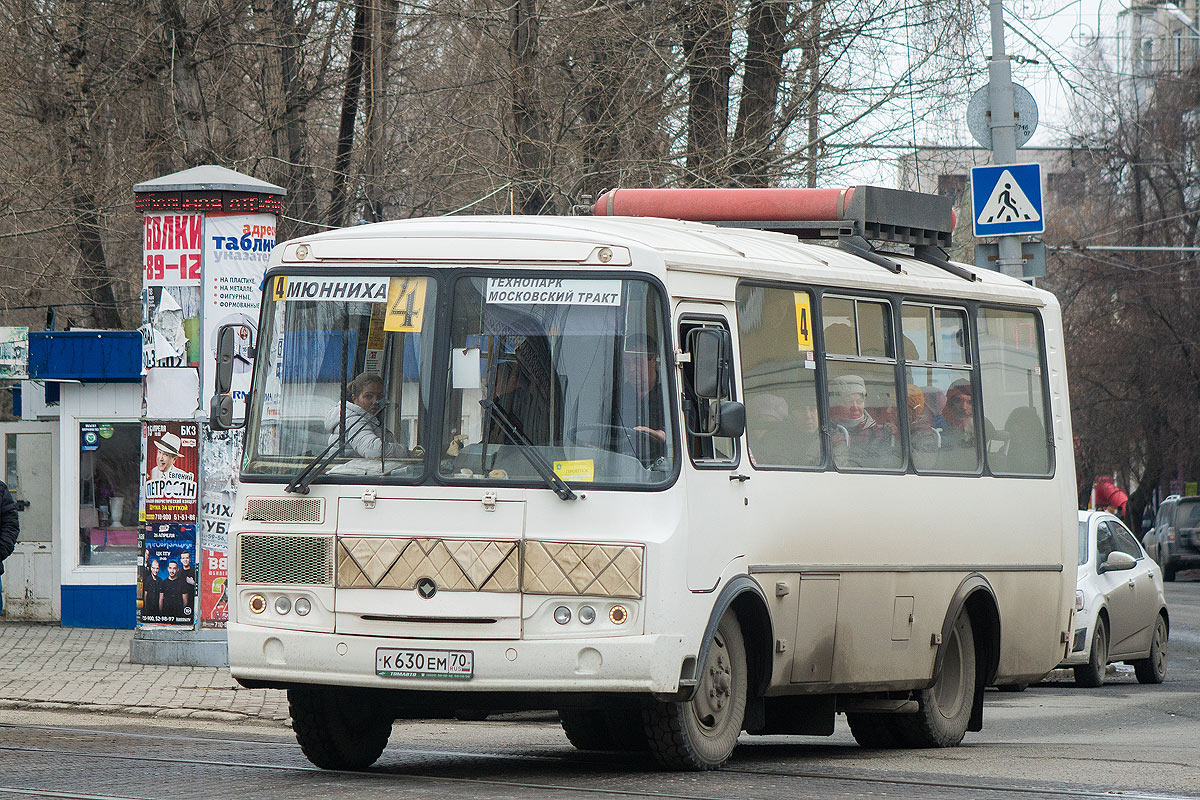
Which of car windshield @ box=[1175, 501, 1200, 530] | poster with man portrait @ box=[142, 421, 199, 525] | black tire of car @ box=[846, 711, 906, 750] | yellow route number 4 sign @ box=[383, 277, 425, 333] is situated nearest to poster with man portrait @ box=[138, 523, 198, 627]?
poster with man portrait @ box=[142, 421, 199, 525]

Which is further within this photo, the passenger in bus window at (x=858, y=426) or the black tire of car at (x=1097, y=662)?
the black tire of car at (x=1097, y=662)

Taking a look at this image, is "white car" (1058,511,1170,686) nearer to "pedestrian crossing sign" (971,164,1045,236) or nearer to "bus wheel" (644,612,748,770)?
"pedestrian crossing sign" (971,164,1045,236)

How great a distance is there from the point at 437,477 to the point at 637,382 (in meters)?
0.98

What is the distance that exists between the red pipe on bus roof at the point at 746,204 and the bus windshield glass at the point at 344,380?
2.97 meters

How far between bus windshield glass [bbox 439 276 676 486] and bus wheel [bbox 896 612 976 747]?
10.6 ft

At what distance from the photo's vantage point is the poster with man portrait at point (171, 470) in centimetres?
1511

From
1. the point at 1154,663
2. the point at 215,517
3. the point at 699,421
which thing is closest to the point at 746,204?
the point at 699,421

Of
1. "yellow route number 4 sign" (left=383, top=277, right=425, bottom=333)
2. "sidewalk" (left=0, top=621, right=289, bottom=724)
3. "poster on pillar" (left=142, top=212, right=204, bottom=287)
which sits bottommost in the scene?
"sidewalk" (left=0, top=621, right=289, bottom=724)

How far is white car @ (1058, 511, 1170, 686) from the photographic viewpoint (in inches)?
655

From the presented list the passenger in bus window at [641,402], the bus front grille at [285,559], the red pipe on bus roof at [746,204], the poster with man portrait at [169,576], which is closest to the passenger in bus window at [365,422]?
the bus front grille at [285,559]

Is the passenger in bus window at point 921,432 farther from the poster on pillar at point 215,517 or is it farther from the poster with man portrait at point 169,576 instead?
the poster with man portrait at point 169,576

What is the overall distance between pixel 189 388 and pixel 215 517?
3.37 ft

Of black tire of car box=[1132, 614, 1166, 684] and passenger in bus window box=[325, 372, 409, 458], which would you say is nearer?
passenger in bus window box=[325, 372, 409, 458]

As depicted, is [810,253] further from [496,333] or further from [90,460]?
[90,460]
